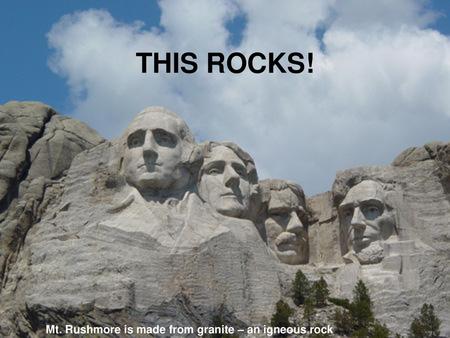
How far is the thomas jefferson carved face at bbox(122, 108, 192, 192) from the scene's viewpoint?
25859 millimetres

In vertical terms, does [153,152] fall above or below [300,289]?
above

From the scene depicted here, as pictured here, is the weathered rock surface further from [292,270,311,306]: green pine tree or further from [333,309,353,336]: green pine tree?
[333,309,353,336]: green pine tree

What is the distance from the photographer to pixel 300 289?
25641 mm

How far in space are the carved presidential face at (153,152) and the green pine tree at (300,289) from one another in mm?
2490

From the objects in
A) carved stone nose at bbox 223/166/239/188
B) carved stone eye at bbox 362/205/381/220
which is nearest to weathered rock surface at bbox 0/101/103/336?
carved stone nose at bbox 223/166/239/188

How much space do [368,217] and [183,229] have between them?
10.7 feet

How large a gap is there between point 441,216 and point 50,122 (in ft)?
22.2

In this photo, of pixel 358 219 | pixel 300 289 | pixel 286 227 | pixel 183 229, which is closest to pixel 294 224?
pixel 286 227

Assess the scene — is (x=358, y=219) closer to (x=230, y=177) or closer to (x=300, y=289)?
(x=300, y=289)

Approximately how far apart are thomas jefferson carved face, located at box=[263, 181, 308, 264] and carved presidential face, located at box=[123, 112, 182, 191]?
2234 mm

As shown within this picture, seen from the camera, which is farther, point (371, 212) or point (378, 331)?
point (371, 212)

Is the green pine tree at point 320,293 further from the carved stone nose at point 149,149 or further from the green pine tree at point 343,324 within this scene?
the carved stone nose at point 149,149

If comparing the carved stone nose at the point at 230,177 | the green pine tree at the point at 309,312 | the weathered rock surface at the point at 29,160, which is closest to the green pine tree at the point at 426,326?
the green pine tree at the point at 309,312

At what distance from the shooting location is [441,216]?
2695cm
